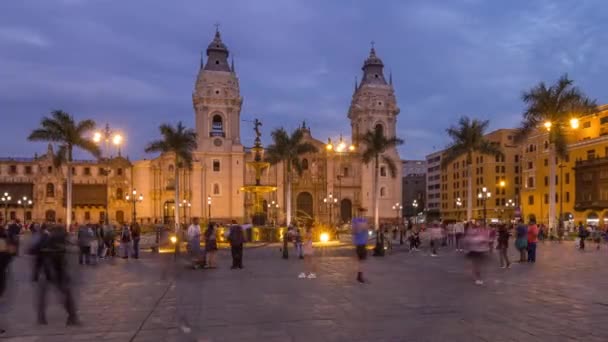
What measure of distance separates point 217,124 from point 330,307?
72.7 metres

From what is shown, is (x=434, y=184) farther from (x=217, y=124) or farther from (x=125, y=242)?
(x=125, y=242)

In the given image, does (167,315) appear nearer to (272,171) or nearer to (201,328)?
(201,328)

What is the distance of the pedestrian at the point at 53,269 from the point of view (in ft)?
30.0

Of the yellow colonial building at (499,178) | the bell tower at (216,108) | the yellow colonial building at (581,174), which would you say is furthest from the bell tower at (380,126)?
the yellow colonial building at (581,174)

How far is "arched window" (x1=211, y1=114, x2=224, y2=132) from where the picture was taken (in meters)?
81.1

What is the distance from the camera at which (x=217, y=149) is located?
265 feet

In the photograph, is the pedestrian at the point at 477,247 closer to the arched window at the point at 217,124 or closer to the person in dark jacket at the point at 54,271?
the person in dark jacket at the point at 54,271

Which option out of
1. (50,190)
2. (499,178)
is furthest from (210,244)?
(499,178)

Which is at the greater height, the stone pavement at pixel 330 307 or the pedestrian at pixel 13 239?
the pedestrian at pixel 13 239

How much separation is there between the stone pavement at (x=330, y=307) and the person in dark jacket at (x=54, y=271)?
292mm

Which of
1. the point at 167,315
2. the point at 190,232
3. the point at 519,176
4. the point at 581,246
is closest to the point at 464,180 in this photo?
the point at 519,176

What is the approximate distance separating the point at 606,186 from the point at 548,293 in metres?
52.9

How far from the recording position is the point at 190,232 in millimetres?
17406

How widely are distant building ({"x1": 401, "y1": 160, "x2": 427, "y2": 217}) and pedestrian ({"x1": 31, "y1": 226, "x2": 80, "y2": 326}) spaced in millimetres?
122134
